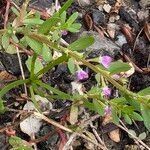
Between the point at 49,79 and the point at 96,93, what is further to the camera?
the point at 49,79

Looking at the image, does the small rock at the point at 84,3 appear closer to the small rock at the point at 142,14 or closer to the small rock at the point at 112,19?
the small rock at the point at 112,19

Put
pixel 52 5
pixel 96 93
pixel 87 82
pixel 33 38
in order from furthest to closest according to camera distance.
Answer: pixel 52 5, pixel 87 82, pixel 96 93, pixel 33 38

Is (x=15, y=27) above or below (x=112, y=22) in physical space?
above

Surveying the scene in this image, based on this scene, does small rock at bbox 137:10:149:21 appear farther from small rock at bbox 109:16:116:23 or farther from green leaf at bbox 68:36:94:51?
green leaf at bbox 68:36:94:51

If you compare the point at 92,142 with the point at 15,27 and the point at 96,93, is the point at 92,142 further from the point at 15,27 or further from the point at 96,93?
the point at 15,27

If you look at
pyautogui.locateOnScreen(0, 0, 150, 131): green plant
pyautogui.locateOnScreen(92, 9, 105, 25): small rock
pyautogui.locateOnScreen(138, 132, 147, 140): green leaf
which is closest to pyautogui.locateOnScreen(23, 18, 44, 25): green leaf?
pyautogui.locateOnScreen(0, 0, 150, 131): green plant

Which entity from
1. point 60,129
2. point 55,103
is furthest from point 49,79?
point 60,129

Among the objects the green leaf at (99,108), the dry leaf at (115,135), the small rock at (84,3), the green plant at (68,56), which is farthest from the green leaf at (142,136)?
the small rock at (84,3)

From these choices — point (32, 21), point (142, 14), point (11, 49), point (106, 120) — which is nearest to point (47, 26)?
point (32, 21)

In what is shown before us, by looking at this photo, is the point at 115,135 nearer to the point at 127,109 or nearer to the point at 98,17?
the point at 127,109
